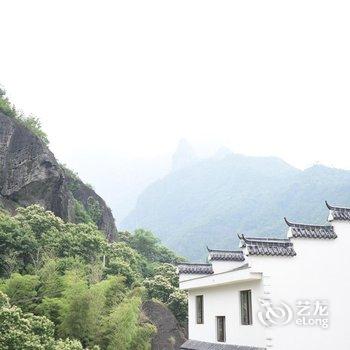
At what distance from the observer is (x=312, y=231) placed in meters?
10.6

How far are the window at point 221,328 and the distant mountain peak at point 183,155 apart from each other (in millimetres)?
107482

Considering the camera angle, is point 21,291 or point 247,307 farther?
point 21,291

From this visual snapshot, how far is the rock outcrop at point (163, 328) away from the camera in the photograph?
19.1m

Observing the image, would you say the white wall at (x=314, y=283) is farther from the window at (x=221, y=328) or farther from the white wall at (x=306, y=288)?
the window at (x=221, y=328)

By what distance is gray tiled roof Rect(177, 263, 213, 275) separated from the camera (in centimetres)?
1424

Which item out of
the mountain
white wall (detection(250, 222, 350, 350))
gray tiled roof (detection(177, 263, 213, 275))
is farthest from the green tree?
the mountain

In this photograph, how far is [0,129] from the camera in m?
27.0

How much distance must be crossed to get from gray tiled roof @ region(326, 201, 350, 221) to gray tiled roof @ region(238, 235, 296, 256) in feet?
4.27

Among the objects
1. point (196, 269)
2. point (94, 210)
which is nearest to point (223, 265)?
point (196, 269)

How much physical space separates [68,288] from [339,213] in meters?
8.14

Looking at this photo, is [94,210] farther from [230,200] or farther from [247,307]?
[230,200]

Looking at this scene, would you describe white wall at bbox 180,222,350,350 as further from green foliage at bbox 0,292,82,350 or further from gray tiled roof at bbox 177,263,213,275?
green foliage at bbox 0,292,82,350

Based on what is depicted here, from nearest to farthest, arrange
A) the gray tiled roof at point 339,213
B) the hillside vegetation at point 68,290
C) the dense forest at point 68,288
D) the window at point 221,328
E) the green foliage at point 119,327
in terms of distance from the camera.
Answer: the hillside vegetation at point 68,290
the dense forest at point 68,288
the gray tiled roof at point 339,213
the window at point 221,328
the green foliage at point 119,327

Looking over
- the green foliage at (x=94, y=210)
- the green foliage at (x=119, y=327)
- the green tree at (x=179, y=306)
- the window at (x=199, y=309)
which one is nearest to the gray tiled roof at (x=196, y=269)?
the window at (x=199, y=309)
